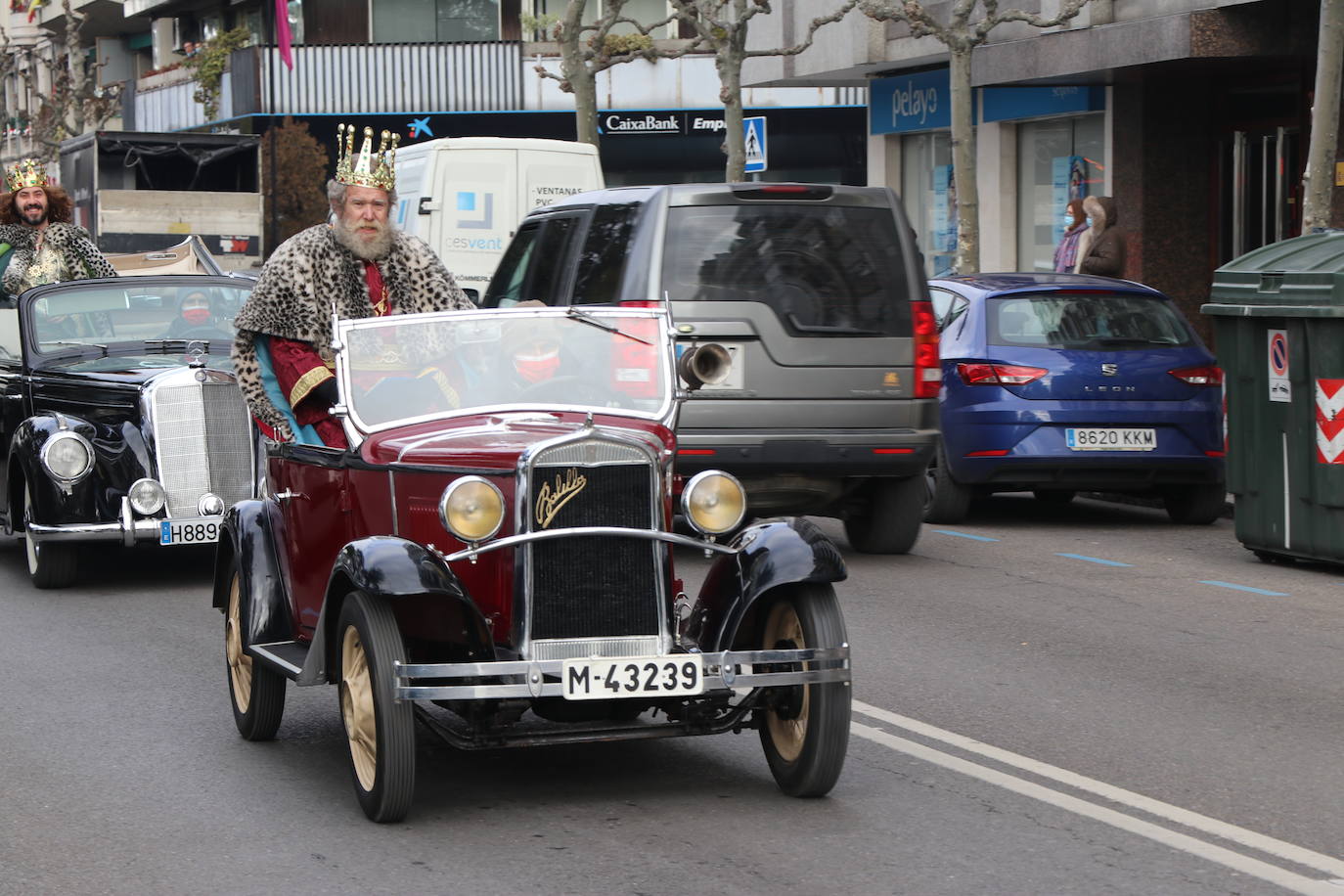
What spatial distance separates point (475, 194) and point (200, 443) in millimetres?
13793

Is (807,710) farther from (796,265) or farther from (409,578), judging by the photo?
(796,265)

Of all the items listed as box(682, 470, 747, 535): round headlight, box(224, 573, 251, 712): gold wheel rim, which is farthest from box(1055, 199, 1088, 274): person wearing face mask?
box(682, 470, 747, 535): round headlight

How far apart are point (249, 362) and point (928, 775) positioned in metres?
2.91

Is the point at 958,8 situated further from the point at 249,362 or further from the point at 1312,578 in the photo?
the point at 249,362

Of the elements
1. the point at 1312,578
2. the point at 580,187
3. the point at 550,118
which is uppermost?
the point at 550,118

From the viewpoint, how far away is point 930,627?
9.84 m

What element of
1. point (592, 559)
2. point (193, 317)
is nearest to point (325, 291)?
point (592, 559)

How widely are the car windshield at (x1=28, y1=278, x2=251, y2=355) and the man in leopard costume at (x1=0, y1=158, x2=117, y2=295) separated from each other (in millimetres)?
1133

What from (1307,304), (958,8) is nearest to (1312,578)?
(1307,304)

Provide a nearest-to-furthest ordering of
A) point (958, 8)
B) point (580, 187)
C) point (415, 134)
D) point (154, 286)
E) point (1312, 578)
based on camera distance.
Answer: point (1312, 578) < point (154, 286) < point (958, 8) < point (580, 187) < point (415, 134)

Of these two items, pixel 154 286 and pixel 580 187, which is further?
pixel 580 187

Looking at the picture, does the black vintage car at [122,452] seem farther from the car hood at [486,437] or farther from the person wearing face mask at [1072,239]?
the person wearing face mask at [1072,239]

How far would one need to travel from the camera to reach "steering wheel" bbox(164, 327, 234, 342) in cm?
1269

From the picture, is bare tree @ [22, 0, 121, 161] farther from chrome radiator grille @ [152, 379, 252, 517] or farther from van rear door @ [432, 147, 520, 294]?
chrome radiator grille @ [152, 379, 252, 517]
